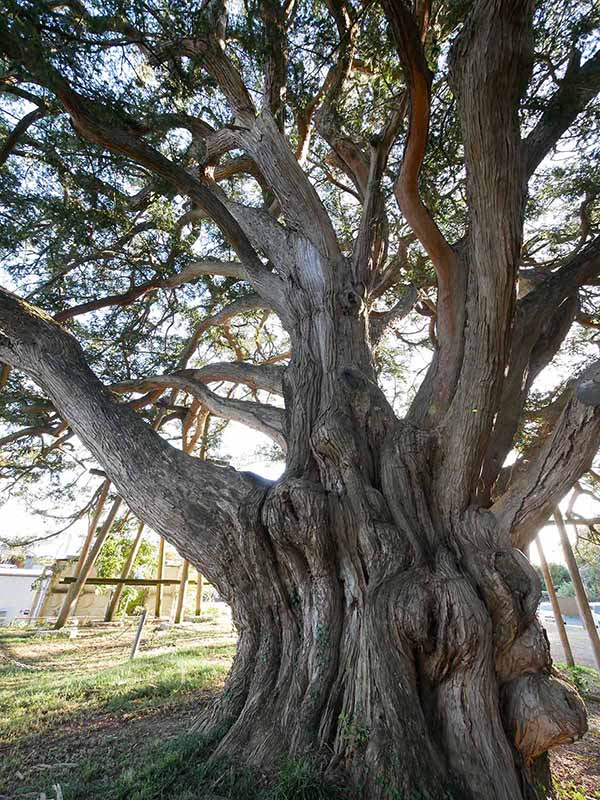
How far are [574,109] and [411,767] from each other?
14.8ft

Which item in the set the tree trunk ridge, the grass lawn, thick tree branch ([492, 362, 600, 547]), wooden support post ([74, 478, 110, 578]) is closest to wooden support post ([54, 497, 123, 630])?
wooden support post ([74, 478, 110, 578])

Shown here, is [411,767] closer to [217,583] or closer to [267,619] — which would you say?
[267,619]

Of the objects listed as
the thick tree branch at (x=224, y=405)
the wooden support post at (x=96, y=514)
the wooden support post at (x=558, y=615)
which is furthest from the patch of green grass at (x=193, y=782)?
the wooden support post at (x=96, y=514)

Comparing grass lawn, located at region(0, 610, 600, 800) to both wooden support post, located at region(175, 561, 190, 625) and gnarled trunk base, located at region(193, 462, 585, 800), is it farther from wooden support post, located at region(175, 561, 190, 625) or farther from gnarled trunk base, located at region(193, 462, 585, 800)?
wooden support post, located at region(175, 561, 190, 625)

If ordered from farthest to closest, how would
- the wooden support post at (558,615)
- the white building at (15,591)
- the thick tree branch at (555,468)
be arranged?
the white building at (15,591) → the wooden support post at (558,615) → the thick tree branch at (555,468)

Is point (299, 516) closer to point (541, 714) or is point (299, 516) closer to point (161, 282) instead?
point (541, 714)

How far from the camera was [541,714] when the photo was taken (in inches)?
88.4

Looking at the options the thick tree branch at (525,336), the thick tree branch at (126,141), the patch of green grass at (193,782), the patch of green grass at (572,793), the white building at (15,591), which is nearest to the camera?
the patch of green grass at (193,782)

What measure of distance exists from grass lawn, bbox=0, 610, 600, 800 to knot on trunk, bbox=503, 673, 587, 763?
0.66 m

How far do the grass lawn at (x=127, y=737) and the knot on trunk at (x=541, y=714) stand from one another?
2.16 feet

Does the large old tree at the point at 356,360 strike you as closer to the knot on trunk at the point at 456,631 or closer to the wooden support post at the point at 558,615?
the knot on trunk at the point at 456,631

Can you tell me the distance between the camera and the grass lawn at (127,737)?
6.64 ft

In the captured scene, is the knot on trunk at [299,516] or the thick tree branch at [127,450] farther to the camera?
the thick tree branch at [127,450]

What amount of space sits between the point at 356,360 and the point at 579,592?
4.85 metres
